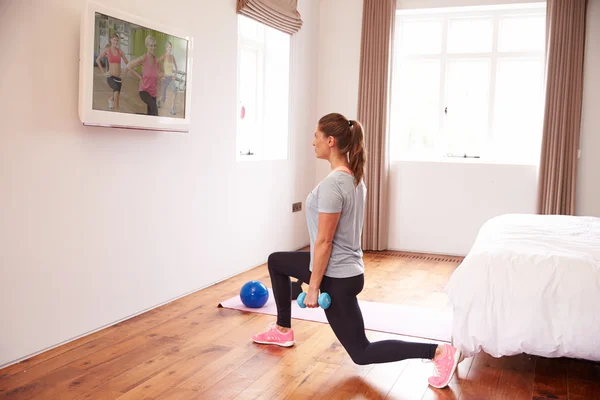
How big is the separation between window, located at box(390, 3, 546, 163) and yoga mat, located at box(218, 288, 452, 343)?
2507 mm

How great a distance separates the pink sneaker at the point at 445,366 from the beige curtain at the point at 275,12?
3.09 m

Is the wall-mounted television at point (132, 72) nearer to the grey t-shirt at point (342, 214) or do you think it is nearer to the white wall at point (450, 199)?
the grey t-shirt at point (342, 214)

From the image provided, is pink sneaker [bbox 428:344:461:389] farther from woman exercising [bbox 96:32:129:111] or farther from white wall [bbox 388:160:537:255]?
white wall [bbox 388:160:537:255]

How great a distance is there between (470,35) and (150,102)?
3673 millimetres

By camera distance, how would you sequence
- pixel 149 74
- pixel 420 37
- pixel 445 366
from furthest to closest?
1. pixel 420 37
2. pixel 149 74
3. pixel 445 366

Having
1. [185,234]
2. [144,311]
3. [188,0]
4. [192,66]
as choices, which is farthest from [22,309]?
[188,0]

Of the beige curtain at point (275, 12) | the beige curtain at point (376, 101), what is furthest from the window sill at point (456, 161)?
the beige curtain at point (275, 12)

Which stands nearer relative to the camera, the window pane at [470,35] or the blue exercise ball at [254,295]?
the blue exercise ball at [254,295]

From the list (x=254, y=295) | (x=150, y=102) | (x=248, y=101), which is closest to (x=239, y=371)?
(x=254, y=295)

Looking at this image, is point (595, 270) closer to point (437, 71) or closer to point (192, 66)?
point (192, 66)

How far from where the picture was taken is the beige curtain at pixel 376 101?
5.93 meters

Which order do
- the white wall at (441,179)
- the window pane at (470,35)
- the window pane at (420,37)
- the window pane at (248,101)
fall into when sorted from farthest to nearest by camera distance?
1. the window pane at (420,37)
2. the window pane at (470,35)
3. the white wall at (441,179)
4. the window pane at (248,101)

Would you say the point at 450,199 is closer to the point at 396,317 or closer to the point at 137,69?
the point at 396,317

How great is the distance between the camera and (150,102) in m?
3.50
